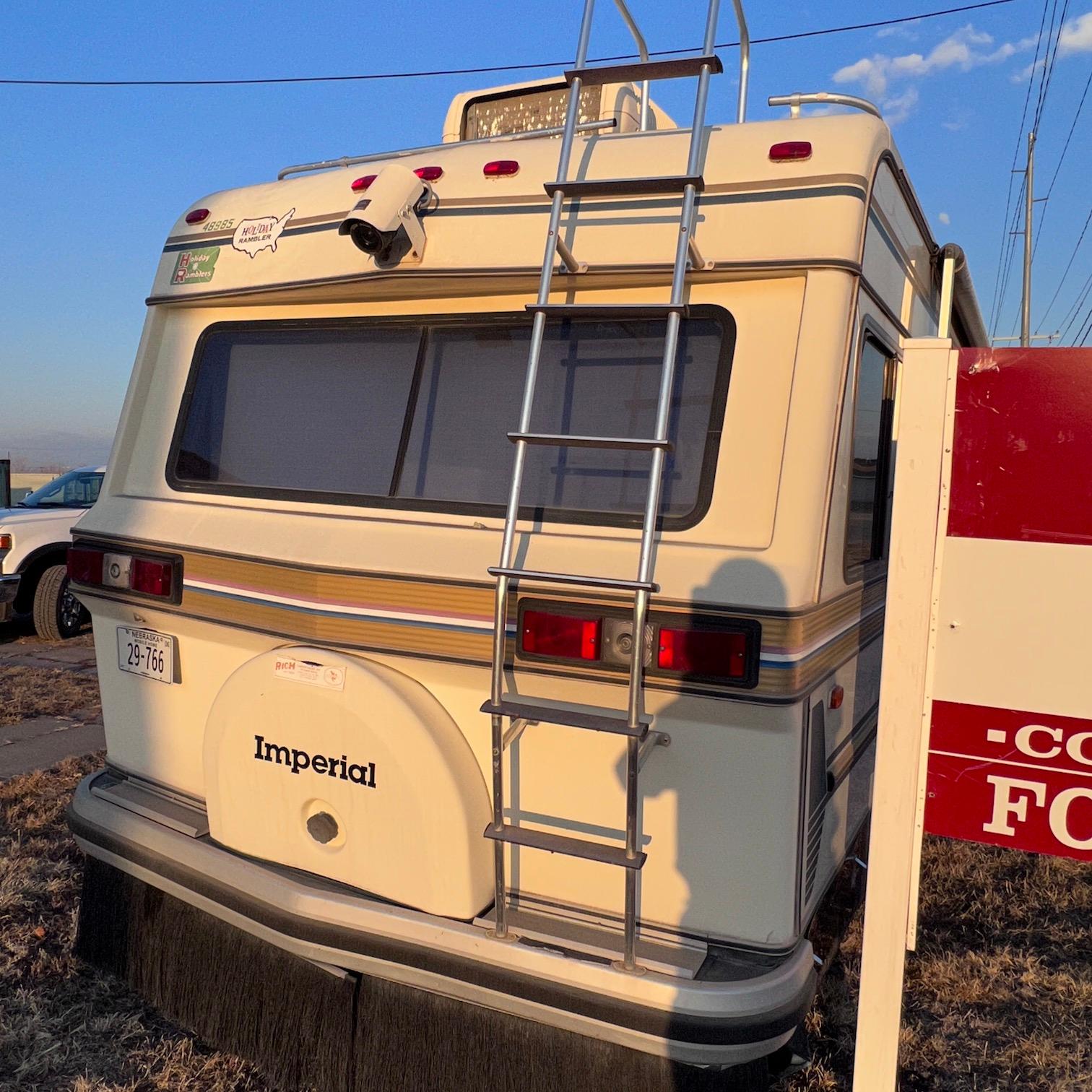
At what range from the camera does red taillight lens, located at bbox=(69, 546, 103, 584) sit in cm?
321

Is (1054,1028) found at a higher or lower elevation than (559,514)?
lower

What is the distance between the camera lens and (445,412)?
2.81 metres

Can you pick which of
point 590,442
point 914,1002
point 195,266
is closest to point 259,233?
point 195,266

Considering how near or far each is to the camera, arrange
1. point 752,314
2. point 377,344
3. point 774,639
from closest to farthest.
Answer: point 774,639, point 752,314, point 377,344

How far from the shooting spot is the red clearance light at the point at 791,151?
2.40 meters

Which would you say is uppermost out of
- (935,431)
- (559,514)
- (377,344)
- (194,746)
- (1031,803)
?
(377,344)

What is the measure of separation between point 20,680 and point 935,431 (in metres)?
7.02

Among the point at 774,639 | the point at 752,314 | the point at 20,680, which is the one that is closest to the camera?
the point at 774,639

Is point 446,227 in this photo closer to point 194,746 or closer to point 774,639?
point 774,639

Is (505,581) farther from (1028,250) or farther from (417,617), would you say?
(1028,250)

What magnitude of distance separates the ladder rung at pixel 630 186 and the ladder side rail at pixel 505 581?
26mm

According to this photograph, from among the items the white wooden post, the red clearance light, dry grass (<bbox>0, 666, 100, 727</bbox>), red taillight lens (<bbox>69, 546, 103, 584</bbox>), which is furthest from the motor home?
dry grass (<bbox>0, 666, 100, 727</bbox>)

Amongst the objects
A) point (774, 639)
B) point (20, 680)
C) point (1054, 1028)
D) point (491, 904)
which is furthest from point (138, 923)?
point (20, 680)

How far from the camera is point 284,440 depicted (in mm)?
3121
